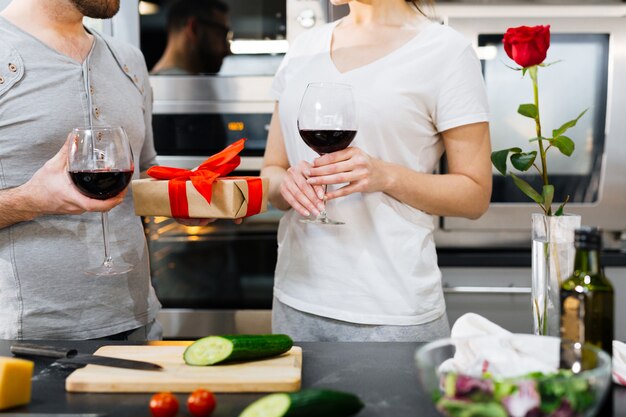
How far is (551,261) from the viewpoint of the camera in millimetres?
1016

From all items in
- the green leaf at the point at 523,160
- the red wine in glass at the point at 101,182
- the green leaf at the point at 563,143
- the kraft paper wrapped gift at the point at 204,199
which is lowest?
the kraft paper wrapped gift at the point at 204,199

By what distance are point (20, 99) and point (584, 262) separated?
107 cm

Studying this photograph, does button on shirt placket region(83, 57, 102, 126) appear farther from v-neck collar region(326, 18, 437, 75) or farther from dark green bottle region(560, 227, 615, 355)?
dark green bottle region(560, 227, 615, 355)

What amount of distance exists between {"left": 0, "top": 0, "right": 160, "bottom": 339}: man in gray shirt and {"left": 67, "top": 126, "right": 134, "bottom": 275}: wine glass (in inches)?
5.0

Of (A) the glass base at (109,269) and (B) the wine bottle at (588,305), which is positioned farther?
(A) the glass base at (109,269)

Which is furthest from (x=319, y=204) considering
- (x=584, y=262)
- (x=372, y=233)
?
(x=584, y=262)

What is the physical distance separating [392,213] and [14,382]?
2.64 feet

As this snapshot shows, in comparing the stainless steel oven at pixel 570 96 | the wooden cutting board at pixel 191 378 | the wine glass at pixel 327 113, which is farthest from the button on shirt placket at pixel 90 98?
the stainless steel oven at pixel 570 96

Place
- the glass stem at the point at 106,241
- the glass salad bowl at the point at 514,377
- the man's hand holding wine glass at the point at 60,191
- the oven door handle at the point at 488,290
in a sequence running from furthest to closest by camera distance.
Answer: the oven door handle at the point at 488,290
the glass stem at the point at 106,241
the man's hand holding wine glass at the point at 60,191
the glass salad bowl at the point at 514,377

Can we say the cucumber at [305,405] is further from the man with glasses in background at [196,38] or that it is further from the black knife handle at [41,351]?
the man with glasses in background at [196,38]

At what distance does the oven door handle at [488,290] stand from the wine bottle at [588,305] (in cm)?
127

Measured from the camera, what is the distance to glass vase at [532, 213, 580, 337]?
3.32 ft

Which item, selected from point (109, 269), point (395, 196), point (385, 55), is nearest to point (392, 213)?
point (395, 196)

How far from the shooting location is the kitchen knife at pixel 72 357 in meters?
1.00
